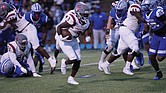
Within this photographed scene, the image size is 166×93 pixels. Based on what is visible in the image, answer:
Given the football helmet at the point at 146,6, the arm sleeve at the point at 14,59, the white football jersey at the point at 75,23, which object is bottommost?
the arm sleeve at the point at 14,59

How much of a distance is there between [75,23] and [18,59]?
Answer: 172 centimetres

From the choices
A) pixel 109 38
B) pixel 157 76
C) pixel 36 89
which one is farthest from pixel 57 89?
pixel 109 38

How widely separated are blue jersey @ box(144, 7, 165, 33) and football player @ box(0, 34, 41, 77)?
2.51 metres

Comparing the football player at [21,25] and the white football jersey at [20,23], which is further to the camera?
the white football jersey at [20,23]

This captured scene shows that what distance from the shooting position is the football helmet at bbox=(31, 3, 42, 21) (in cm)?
1038

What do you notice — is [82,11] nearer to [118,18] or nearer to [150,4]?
[150,4]

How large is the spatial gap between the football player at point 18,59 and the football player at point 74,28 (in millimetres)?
962

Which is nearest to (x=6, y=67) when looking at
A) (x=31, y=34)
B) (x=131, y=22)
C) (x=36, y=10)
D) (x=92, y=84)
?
(x=31, y=34)

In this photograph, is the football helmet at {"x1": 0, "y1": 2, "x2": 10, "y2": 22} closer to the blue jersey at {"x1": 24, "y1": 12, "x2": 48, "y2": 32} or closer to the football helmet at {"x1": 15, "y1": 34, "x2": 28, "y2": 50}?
the football helmet at {"x1": 15, "y1": 34, "x2": 28, "y2": 50}

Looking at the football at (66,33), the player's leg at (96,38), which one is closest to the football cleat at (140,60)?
the football at (66,33)

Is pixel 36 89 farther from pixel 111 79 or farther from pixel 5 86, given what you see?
pixel 111 79

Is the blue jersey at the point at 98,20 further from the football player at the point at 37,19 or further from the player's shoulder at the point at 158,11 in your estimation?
the player's shoulder at the point at 158,11

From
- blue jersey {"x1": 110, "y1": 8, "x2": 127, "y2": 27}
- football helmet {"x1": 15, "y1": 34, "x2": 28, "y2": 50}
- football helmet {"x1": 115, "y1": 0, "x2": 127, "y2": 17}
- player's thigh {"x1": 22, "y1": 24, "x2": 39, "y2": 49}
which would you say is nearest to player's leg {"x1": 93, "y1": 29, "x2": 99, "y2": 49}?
blue jersey {"x1": 110, "y1": 8, "x2": 127, "y2": 27}

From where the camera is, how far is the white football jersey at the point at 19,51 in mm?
9117
